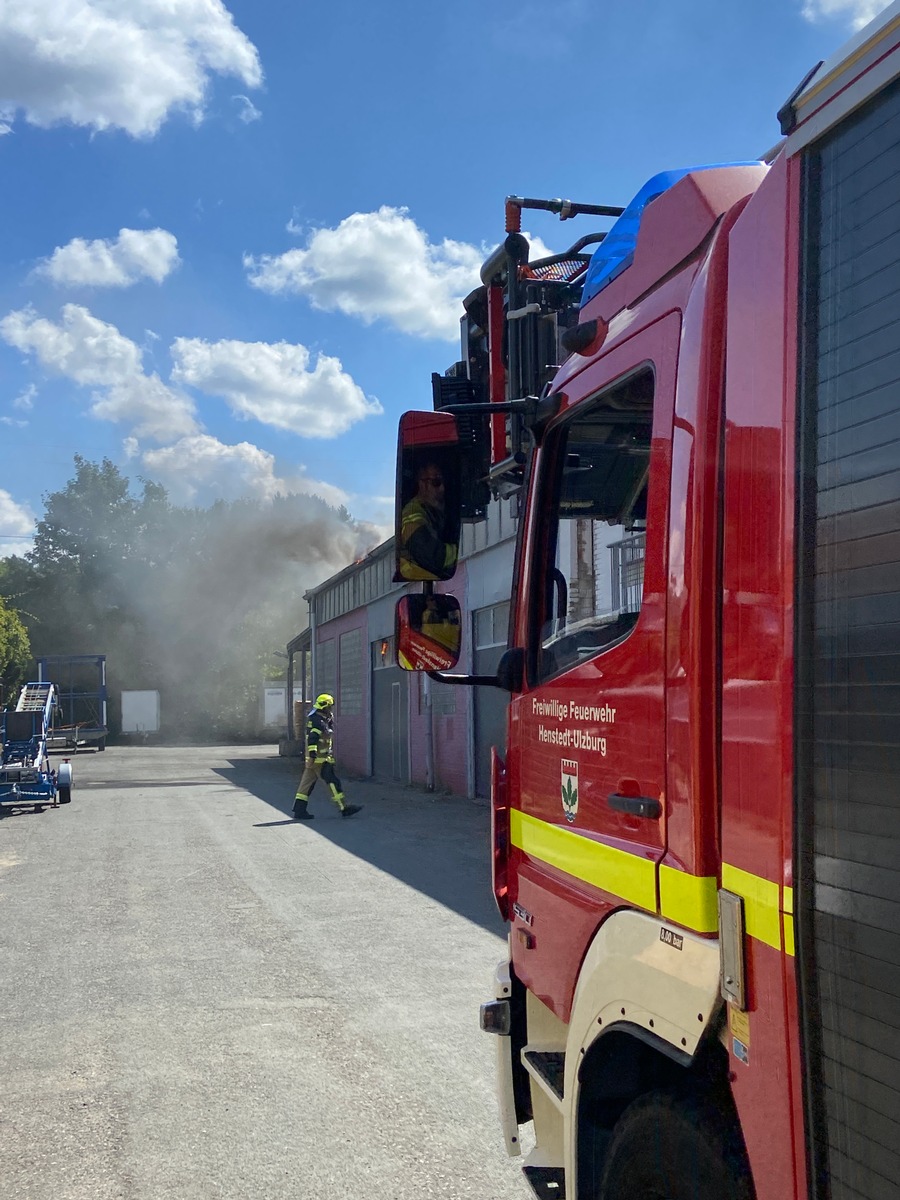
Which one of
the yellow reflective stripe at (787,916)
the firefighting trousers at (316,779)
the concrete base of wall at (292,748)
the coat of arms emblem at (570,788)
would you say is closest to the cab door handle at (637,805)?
the coat of arms emblem at (570,788)

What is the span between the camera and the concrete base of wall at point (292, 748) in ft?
104

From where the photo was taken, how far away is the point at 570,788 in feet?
8.00

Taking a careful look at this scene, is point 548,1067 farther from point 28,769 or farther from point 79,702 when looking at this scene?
point 79,702

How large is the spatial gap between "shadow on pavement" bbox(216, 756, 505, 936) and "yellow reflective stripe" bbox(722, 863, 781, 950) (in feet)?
18.9

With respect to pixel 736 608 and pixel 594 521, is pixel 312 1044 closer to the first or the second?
pixel 594 521

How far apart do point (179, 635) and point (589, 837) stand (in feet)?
188

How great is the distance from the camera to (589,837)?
232cm

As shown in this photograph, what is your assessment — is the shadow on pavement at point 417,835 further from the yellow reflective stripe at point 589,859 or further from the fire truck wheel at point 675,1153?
the fire truck wheel at point 675,1153

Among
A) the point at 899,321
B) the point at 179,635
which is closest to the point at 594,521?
the point at 899,321

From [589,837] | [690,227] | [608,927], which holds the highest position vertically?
[690,227]

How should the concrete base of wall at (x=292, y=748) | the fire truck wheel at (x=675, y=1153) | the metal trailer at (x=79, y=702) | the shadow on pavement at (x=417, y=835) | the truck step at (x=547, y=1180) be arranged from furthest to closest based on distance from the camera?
the metal trailer at (x=79, y=702)
the concrete base of wall at (x=292, y=748)
the shadow on pavement at (x=417, y=835)
the truck step at (x=547, y=1180)
the fire truck wheel at (x=675, y=1153)

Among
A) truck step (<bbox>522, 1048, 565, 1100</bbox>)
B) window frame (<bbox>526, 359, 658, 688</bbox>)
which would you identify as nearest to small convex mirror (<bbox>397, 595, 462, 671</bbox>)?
window frame (<bbox>526, 359, 658, 688</bbox>)

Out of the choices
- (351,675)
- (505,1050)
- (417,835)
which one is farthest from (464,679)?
(351,675)

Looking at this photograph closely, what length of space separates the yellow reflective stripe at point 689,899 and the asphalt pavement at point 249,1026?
80.4 inches
